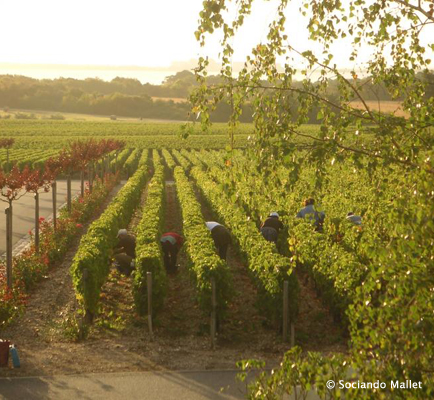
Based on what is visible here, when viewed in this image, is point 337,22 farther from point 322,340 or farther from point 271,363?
point 322,340

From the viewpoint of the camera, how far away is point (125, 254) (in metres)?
15.6

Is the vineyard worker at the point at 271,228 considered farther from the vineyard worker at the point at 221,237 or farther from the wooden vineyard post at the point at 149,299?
the wooden vineyard post at the point at 149,299

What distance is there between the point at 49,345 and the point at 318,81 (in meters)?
6.84

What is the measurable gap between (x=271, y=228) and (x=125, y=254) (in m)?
3.43

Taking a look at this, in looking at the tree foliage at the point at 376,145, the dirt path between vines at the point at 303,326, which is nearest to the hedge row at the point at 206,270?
the dirt path between vines at the point at 303,326

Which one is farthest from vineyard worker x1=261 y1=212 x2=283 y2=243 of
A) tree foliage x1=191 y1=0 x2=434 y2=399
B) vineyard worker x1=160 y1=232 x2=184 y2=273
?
tree foliage x1=191 y1=0 x2=434 y2=399

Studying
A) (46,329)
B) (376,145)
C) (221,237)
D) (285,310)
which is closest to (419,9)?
(376,145)

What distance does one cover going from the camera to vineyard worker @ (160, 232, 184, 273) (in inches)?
618

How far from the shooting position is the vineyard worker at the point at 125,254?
15.6m

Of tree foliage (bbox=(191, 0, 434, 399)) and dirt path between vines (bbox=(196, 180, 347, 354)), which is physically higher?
tree foliage (bbox=(191, 0, 434, 399))

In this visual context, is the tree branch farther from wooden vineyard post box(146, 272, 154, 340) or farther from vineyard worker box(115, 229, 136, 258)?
vineyard worker box(115, 229, 136, 258)

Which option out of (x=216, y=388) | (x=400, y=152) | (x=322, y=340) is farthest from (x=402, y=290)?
(x=322, y=340)

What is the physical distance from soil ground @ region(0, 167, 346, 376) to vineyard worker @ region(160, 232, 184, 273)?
3.25 ft

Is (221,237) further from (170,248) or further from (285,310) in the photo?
(285,310)
